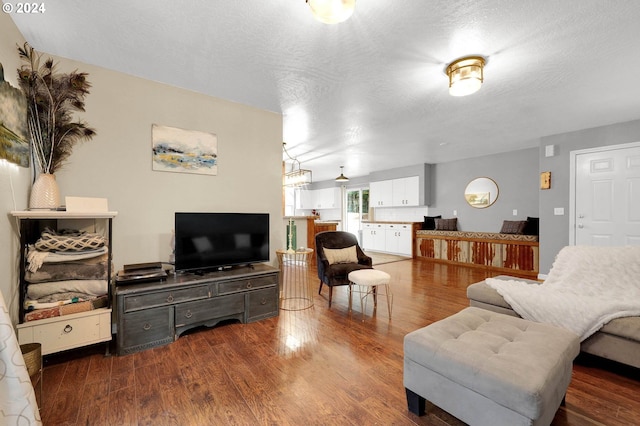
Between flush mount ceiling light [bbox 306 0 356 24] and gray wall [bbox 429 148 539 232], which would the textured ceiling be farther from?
gray wall [bbox 429 148 539 232]

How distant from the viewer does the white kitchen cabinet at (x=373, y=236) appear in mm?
7850

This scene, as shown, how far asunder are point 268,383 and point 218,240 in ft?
4.94

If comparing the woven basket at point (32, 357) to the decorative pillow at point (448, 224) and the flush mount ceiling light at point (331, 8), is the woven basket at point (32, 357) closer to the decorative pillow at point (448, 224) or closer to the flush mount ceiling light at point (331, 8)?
the flush mount ceiling light at point (331, 8)

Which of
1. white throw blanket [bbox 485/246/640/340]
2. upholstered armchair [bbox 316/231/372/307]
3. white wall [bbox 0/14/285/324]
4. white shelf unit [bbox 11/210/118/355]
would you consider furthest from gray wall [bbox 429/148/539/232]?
white shelf unit [bbox 11/210/118/355]

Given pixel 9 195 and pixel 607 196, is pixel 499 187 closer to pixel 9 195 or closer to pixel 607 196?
pixel 607 196

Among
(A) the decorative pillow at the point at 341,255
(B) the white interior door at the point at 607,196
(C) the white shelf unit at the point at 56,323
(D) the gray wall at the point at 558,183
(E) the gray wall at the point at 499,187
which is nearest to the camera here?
(C) the white shelf unit at the point at 56,323

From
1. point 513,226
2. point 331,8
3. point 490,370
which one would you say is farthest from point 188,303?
point 513,226

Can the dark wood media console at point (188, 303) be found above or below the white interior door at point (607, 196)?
below

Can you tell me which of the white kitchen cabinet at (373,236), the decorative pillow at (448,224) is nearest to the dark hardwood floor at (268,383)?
the decorative pillow at (448,224)

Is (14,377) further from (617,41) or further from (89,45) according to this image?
(617,41)

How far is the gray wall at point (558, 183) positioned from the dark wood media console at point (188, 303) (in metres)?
4.63

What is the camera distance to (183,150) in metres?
2.87

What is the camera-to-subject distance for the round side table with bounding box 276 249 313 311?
331 centimetres

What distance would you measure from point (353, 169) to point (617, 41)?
Result: 5.98 m
